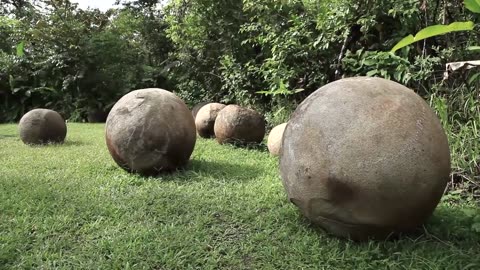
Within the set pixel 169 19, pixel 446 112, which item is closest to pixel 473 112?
pixel 446 112

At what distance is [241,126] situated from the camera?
A: 7230 mm

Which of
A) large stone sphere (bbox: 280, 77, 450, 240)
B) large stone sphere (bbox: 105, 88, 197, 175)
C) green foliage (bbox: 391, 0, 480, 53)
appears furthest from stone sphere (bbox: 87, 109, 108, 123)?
green foliage (bbox: 391, 0, 480, 53)

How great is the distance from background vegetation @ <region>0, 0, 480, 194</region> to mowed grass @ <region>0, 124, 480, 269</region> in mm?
1351

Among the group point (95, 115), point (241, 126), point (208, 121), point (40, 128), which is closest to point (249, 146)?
point (241, 126)

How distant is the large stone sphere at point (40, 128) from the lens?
787cm

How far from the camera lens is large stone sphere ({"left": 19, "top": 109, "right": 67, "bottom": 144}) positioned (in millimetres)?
7871

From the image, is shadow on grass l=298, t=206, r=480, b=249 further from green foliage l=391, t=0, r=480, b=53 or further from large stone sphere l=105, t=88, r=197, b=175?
large stone sphere l=105, t=88, r=197, b=175

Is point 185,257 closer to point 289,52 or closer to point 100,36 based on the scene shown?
point 289,52

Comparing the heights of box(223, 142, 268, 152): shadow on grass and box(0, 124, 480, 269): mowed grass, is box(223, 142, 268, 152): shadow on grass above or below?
below

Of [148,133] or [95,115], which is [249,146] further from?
[95,115]

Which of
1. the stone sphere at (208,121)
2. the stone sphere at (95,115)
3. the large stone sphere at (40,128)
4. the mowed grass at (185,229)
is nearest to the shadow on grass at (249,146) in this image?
the stone sphere at (208,121)

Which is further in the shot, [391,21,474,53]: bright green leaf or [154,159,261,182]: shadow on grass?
[154,159,261,182]: shadow on grass

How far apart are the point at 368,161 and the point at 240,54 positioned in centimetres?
879

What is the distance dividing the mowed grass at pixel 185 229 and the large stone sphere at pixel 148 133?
0.19 metres
